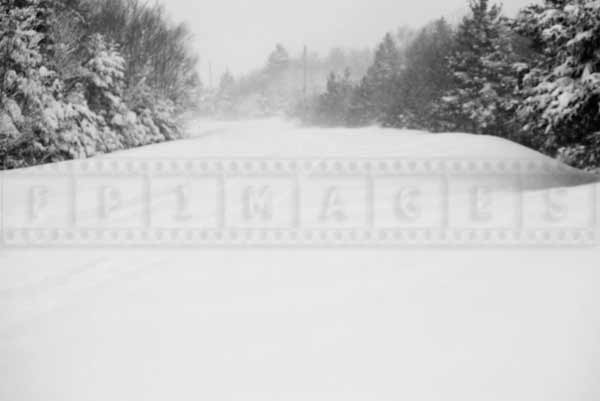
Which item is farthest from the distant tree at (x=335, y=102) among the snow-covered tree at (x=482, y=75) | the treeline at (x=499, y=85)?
the snow-covered tree at (x=482, y=75)

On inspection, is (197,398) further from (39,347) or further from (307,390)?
(39,347)

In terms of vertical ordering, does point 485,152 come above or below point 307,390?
above

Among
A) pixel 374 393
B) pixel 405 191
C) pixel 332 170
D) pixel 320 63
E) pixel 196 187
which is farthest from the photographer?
pixel 320 63

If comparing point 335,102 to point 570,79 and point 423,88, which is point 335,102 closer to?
point 423,88

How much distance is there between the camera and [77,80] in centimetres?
1188

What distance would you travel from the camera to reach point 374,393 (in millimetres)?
1965

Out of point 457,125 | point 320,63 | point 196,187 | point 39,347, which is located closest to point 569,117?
point 196,187

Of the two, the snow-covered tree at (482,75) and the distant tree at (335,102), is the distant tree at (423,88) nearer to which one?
the snow-covered tree at (482,75)

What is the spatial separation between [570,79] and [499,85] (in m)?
10.0

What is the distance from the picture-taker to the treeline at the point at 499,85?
24.6 ft

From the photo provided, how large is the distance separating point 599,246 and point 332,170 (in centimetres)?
402

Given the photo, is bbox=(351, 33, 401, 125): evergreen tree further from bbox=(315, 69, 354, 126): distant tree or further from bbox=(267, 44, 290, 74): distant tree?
bbox=(267, 44, 290, 74): distant tree

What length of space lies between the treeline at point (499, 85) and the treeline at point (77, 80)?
11.6m

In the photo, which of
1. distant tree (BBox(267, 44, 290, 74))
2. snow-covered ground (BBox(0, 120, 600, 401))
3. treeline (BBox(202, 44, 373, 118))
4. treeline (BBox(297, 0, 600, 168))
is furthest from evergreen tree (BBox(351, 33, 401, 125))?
distant tree (BBox(267, 44, 290, 74))
